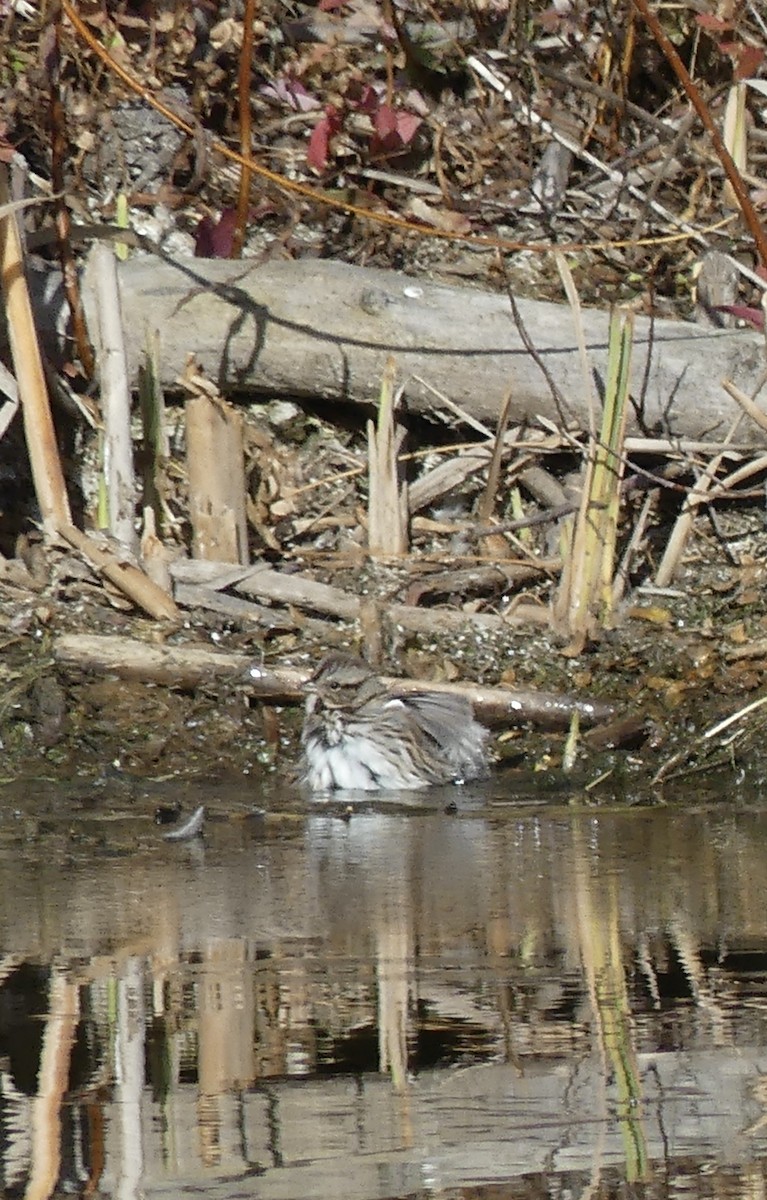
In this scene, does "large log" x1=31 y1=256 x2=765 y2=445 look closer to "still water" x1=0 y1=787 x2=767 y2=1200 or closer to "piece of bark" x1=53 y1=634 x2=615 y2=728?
"piece of bark" x1=53 y1=634 x2=615 y2=728

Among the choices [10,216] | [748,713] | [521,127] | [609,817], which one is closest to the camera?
[609,817]

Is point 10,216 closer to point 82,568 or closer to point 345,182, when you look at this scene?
point 82,568

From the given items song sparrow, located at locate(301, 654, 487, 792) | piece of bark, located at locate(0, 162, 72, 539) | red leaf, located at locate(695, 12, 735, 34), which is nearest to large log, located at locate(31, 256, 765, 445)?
piece of bark, located at locate(0, 162, 72, 539)

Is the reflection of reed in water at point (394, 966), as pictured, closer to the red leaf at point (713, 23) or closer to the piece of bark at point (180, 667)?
the piece of bark at point (180, 667)

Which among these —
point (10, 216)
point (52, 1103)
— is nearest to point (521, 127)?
point (10, 216)

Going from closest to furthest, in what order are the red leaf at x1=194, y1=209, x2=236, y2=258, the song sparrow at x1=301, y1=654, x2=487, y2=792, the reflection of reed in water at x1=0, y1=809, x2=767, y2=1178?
the reflection of reed in water at x1=0, y1=809, x2=767, y2=1178, the song sparrow at x1=301, y1=654, x2=487, y2=792, the red leaf at x1=194, y1=209, x2=236, y2=258

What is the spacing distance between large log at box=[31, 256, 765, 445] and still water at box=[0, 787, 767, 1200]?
A: 2.12m

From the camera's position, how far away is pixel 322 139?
25.0 feet

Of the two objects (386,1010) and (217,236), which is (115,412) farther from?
(386,1010)

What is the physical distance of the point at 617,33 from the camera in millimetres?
7930

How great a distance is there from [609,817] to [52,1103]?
2722mm

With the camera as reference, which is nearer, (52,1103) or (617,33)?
(52,1103)

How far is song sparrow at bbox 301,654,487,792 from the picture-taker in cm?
584

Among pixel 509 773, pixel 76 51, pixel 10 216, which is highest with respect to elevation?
pixel 76 51
